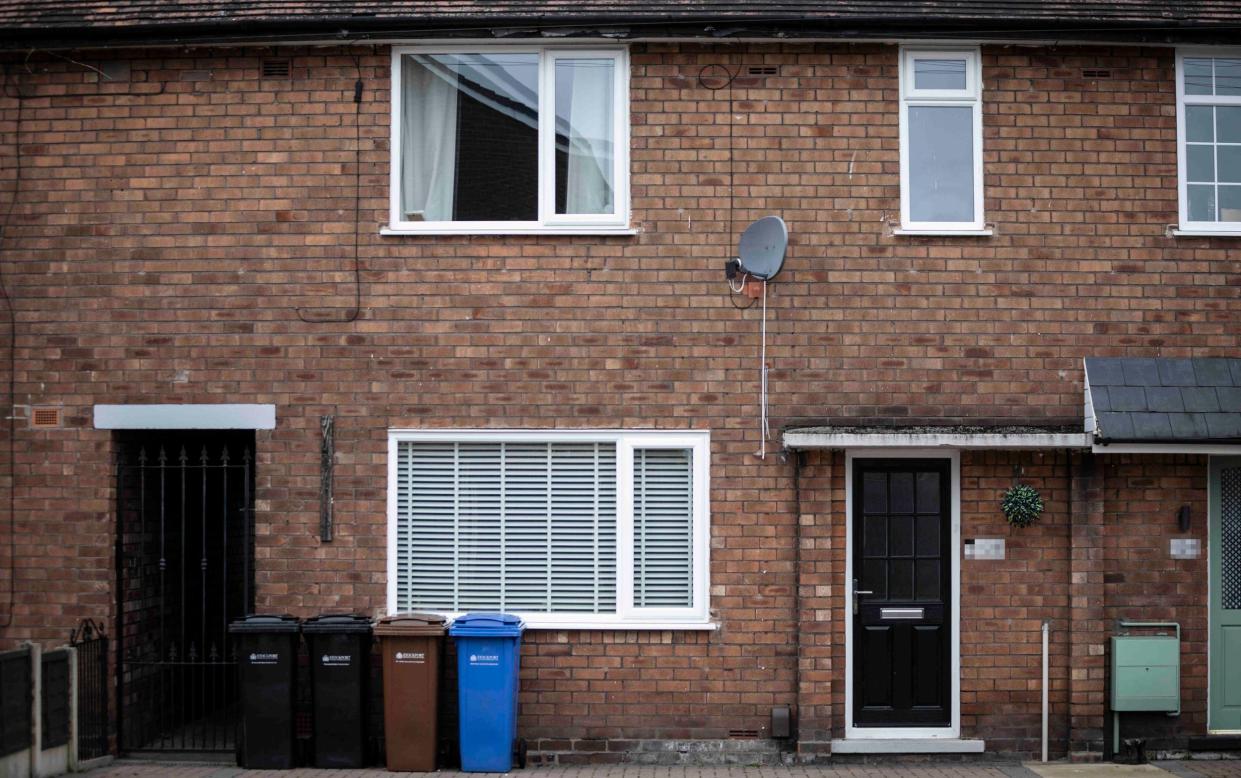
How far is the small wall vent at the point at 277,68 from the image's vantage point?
391 inches

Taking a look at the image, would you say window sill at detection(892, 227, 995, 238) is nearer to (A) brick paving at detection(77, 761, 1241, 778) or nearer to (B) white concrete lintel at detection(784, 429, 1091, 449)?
(B) white concrete lintel at detection(784, 429, 1091, 449)

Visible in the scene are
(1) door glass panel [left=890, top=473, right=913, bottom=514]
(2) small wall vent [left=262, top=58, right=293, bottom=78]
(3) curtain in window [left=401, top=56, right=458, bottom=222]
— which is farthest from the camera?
(3) curtain in window [left=401, top=56, right=458, bottom=222]

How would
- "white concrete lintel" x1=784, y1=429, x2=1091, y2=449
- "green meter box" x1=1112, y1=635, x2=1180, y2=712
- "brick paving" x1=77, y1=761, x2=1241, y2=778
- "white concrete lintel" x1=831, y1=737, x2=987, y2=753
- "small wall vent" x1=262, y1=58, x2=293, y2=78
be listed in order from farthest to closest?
"small wall vent" x1=262, y1=58, x2=293, y2=78 < "white concrete lintel" x1=831, y1=737, x2=987, y2=753 < "green meter box" x1=1112, y1=635, x2=1180, y2=712 < "white concrete lintel" x1=784, y1=429, x2=1091, y2=449 < "brick paving" x1=77, y1=761, x2=1241, y2=778

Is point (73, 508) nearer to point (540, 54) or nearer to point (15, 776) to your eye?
point (15, 776)

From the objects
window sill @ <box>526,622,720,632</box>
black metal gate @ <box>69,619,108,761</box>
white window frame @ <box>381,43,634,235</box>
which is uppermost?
white window frame @ <box>381,43,634,235</box>

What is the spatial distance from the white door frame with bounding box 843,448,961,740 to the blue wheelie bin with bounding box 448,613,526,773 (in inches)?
102

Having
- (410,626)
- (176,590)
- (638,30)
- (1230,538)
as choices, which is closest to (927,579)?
(1230,538)

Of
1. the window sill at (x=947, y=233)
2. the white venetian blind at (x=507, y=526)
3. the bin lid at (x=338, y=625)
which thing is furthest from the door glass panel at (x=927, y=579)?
the bin lid at (x=338, y=625)

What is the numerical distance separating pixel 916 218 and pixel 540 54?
3.27 m

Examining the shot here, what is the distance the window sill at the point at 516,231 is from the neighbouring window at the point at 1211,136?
4.51 metres

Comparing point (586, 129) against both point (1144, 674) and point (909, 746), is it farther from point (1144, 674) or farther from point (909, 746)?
point (1144, 674)

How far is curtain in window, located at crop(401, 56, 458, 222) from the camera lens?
1004 cm

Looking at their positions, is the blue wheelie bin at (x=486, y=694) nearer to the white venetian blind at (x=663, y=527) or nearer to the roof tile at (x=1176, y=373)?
the white venetian blind at (x=663, y=527)

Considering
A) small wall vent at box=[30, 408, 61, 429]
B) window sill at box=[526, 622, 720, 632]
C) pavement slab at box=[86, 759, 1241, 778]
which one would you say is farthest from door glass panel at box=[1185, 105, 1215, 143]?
small wall vent at box=[30, 408, 61, 429]
